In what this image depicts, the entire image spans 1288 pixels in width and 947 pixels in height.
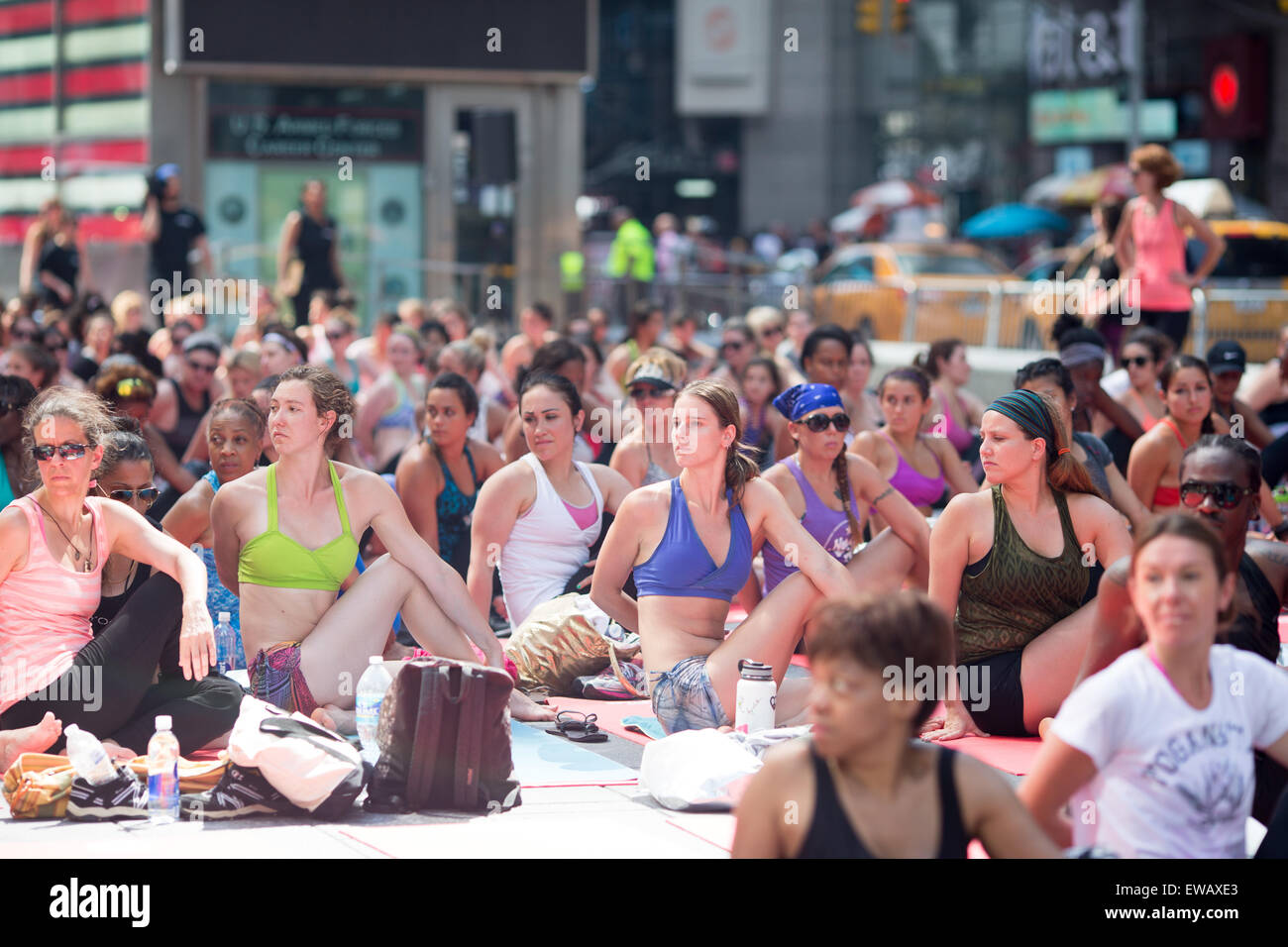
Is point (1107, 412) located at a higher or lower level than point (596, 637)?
higher

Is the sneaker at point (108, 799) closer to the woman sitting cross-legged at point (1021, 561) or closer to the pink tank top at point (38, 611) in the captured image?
the pink tank top at point (38, 611)

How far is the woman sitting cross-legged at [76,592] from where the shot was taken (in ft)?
18.5

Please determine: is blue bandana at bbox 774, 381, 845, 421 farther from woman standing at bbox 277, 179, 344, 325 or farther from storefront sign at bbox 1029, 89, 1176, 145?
storefront sign at bbox 1029, 89, 1176, 145

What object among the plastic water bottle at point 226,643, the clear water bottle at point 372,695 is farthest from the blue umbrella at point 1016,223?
the clear water bottle at point 372,695

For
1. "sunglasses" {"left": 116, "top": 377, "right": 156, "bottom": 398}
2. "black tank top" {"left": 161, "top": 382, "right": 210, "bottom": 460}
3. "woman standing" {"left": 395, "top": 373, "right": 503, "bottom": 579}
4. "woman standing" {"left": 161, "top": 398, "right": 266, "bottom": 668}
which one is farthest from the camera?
"black tank top" {"left": 161, "top": 382, "right": 210, "bottom": 460}

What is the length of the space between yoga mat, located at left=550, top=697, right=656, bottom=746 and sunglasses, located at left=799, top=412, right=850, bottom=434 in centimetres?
136

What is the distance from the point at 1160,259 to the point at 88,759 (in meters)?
9.34

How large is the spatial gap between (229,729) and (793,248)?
29262 mm

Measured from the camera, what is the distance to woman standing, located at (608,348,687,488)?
8.73 m

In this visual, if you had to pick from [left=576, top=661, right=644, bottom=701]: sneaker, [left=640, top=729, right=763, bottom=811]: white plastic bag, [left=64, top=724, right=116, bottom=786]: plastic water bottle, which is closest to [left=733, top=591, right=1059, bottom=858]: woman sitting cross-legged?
[left=640, top=729, right=763, bottom=811]: white plastic bag

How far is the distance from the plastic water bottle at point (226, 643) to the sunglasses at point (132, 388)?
1.74 metres
